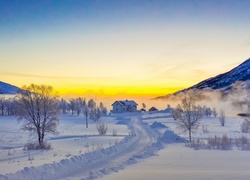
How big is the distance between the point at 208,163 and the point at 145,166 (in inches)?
175

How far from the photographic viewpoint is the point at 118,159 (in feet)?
67.6

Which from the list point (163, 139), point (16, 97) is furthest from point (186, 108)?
point (16, 97)

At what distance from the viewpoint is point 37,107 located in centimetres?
3978

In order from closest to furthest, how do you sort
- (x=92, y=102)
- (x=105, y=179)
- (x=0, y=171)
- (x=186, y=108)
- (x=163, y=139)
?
1. (x=105, y=179)
2. (x=0, y=171)
3. (x=163, y=139)
4. (x=186, y=108)
5. (x=92, y=102)

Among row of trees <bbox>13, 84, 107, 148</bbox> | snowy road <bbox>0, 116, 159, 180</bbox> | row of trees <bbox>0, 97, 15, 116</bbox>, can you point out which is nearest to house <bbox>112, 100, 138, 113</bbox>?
row of trees <bbox>0, 97, 15, 116</bbox>

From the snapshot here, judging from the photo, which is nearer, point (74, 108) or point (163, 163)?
point (163, 163)

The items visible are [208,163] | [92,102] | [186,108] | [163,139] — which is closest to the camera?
[208,163]

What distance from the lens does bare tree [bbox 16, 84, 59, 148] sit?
39594 millimetres

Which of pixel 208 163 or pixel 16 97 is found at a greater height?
pixel 16 97

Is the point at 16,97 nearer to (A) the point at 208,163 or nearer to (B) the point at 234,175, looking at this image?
(A) the point at 208,163

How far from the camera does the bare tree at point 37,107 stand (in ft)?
130

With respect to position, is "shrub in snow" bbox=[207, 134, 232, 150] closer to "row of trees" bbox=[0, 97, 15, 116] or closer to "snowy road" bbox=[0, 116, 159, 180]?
"snowy road" bbox=[0, 116, 159, 180]

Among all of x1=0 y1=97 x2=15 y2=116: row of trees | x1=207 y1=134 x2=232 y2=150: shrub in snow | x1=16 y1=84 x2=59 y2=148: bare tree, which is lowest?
x1=207 y1=134 x2=232 y2=150: shrub in snow

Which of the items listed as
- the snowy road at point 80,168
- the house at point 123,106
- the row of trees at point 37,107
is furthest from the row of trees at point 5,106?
the snowy road at point 80,168
